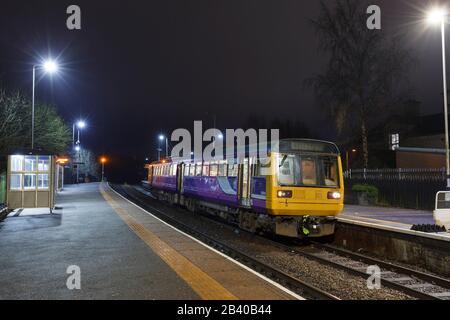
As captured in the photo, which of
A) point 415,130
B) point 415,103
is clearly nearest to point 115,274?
point 415,130

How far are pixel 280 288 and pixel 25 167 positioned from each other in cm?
1432

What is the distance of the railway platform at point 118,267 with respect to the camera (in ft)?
22.6

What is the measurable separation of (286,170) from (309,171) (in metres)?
0.69

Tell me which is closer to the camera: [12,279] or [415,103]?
[12,279]

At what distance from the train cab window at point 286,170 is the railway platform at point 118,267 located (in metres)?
2.73

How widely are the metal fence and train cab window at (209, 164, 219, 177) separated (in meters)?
9.68

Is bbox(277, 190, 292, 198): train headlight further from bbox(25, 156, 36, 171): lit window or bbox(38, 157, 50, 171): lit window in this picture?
bbox(25, 156, 36, 171): lit window

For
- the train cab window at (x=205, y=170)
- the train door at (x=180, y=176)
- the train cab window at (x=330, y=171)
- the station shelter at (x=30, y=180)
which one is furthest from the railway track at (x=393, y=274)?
the station shelter at (x=30, y=180)

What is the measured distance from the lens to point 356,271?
9.41 meters

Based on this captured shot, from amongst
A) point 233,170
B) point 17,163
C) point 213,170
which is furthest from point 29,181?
point 233,170

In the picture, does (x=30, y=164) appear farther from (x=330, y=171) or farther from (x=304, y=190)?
(x=330, y=171)

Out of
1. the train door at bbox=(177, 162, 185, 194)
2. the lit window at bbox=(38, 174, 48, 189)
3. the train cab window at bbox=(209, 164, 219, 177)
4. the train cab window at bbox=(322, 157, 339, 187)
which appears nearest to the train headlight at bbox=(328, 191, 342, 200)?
the train cab window at bbox=(322, 157, 339, 187)
